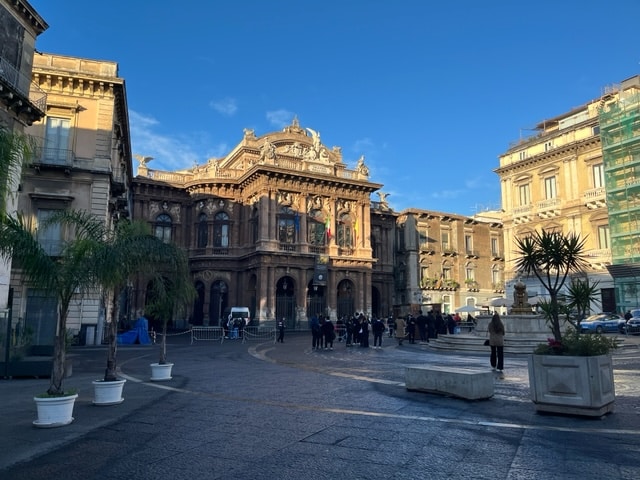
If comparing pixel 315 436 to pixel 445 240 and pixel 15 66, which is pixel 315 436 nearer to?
pixel 15 66

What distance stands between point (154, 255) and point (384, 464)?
661 centimetres

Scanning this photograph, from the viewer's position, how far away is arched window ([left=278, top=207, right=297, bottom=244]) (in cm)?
3988

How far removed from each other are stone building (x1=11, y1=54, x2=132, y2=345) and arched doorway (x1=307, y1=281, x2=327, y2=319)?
705 inches

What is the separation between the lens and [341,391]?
33.8 feet

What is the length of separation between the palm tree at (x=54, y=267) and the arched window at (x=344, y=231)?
112ft

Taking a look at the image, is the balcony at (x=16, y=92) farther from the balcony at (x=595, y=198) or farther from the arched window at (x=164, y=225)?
the balcony at (x=595, y=198)

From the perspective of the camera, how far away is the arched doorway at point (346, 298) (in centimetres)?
4184

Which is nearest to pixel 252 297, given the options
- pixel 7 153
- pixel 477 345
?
pixel 477 345

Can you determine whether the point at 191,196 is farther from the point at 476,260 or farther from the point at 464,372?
the point at 464,372

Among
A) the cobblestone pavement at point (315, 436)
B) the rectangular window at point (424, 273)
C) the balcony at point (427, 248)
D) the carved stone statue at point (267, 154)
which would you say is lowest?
the cobblestone pavement at point (315, 436)

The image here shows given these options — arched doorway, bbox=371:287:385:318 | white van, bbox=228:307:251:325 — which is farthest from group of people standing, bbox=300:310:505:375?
arched doorway, bbox=371:287:385:318

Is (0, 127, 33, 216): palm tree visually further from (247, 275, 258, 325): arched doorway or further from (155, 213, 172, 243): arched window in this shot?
(155, 213, 172, 243): arched window

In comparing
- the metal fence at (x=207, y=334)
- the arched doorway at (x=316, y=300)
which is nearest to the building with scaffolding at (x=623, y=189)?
the arched doorway at (x=316, y=300)

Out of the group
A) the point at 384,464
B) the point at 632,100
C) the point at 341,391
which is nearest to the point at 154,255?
the point at 341,391
